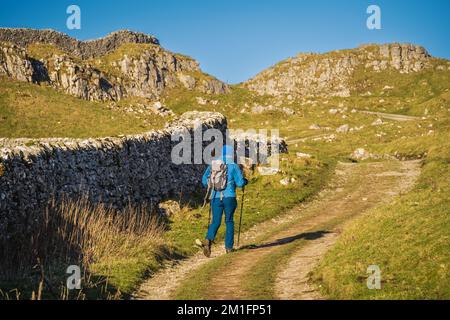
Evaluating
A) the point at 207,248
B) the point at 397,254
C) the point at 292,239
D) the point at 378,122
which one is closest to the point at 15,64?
the point at 207,248

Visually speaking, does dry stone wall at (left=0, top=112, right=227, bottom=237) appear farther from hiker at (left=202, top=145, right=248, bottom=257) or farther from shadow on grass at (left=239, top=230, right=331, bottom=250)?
shadow on grass at (left=239, top=230, right=331, bottom=250)

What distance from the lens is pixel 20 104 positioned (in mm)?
42281

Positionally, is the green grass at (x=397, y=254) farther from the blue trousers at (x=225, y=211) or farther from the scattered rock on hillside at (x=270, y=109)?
the scattered rock on hillside at (x=270, y=109)

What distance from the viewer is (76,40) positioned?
71.4 m

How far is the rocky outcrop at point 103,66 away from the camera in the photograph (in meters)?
53.8

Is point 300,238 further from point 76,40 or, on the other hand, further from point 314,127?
point 76,40

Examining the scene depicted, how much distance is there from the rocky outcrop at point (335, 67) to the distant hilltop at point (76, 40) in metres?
64.1

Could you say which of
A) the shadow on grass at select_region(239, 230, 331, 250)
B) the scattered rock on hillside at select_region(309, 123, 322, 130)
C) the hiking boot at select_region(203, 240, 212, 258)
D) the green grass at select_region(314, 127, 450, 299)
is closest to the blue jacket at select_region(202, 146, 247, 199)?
the hiking boot at select_region(203, 240, 212, 258)

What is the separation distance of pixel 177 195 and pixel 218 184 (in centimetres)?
1081

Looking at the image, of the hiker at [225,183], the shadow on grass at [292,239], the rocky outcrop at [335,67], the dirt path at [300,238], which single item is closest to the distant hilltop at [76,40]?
the dirt path at [300,238]

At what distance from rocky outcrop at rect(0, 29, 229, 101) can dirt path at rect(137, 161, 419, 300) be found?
123 feet

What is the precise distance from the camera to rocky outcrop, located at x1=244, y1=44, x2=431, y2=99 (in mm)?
144125
